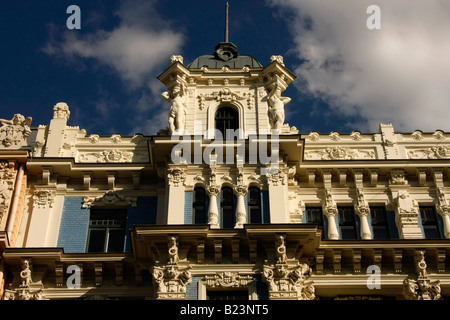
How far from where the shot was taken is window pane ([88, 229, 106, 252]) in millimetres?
28906

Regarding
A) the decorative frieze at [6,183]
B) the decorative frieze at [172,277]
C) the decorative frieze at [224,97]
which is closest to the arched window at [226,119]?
→ the decorative frieze at [224,97]

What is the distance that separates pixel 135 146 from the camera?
3161 centimetres

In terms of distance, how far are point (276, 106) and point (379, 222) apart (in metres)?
6.01

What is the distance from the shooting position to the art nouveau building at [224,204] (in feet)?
87.6

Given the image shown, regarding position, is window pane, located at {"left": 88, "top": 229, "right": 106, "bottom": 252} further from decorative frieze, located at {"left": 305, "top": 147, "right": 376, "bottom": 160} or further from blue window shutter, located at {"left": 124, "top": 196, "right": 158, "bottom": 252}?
decorative frieze, located at {"left": 305, "top": 147, "right": 376, "bottom": 160}

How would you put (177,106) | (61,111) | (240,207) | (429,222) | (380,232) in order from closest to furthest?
1. (240,207)
2. (380,232)
3. (429,222)
4. (177,106)
5. (61,111)

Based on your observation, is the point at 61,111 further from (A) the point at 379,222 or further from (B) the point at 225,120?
(A) the point at 379,222

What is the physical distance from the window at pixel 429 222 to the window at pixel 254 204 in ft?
20.2

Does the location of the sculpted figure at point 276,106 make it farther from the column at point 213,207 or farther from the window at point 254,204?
the column at point 213,207

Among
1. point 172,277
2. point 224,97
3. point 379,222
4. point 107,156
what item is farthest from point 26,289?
point 379,222

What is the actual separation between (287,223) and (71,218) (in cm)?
823

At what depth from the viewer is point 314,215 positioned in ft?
98.6
